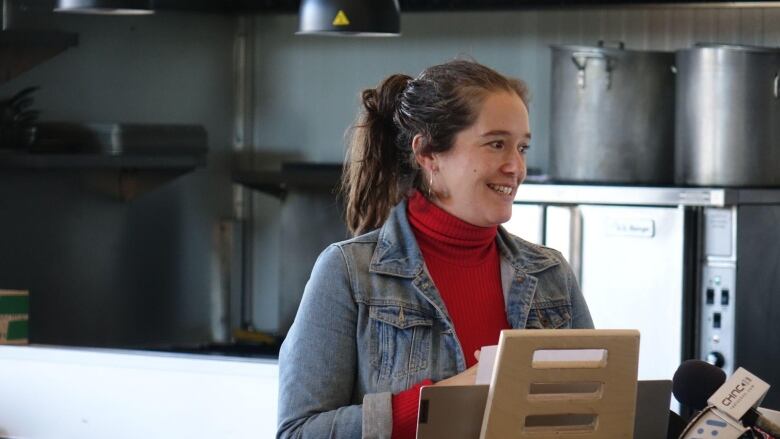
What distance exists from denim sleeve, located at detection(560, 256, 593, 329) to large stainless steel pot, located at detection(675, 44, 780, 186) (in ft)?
7.97

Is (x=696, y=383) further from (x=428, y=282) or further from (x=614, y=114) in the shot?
(x=614, y=114)

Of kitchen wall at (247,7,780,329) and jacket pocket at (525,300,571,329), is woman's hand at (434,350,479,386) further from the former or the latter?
kitchen wall at (247,7,780,329)

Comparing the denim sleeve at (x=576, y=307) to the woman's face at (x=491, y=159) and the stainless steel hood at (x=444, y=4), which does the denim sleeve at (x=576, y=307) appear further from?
the stainless steel hood at (x=444, y=4)

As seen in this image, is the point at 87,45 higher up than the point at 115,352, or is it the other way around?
the point at 87,45

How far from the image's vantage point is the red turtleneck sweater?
2.05 m

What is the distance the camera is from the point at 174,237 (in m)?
6.16

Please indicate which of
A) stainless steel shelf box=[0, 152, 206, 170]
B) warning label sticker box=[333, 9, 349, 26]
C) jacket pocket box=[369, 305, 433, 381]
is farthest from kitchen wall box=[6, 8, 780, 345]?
jacket pocket box=[369, 305, 433, 381]

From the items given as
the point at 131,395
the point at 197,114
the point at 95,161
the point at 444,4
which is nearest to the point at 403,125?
the point at 131,395

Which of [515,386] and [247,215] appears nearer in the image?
[515,386]

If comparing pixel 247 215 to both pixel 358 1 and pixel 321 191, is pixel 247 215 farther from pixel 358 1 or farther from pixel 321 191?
pixel 358 1

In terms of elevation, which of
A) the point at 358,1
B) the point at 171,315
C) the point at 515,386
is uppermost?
the point at 358,1

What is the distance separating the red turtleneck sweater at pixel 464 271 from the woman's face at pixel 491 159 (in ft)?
0.17

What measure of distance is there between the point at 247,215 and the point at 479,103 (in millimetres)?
4582

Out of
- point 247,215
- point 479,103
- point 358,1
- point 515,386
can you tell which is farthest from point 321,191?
point 515,386
